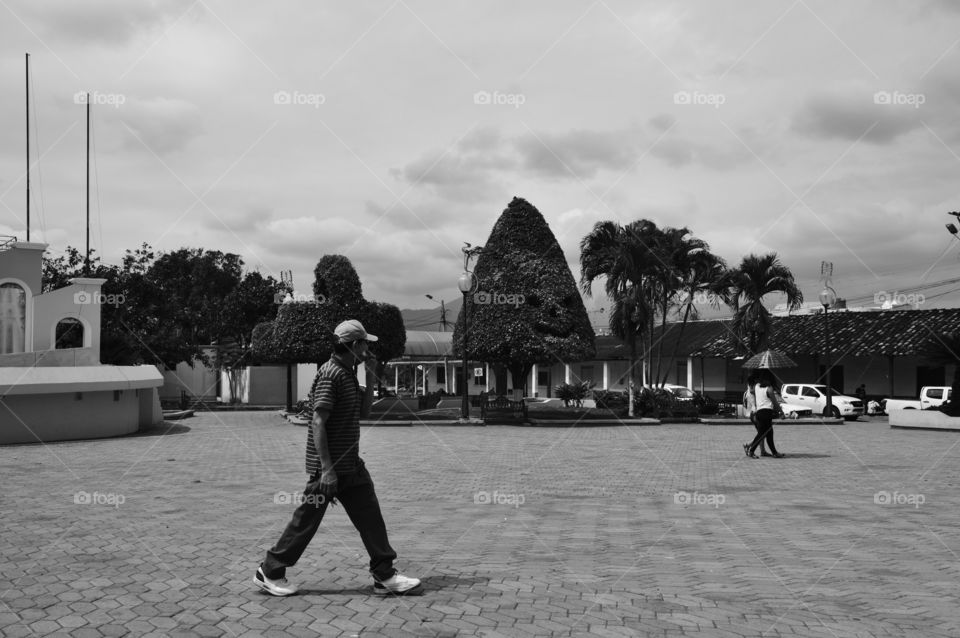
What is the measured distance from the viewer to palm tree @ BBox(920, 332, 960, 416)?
2488cm

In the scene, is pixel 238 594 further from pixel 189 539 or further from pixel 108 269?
pixel 108 269

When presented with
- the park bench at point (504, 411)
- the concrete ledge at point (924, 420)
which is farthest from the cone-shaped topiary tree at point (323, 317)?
the concrete ledge at point (924, 420)

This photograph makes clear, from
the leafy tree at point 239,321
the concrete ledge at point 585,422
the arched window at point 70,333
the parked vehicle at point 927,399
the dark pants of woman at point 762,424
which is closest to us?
the dark pants of woman at point 762,424

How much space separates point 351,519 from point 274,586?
629 mm

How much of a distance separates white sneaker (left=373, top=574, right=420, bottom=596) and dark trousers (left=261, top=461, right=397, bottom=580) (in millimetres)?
38

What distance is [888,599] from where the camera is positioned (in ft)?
18.3

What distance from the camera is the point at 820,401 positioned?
32.8 meters

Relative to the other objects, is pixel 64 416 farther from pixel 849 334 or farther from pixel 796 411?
pixel 849 334

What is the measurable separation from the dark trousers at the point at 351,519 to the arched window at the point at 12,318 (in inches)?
827

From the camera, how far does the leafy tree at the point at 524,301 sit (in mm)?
27734

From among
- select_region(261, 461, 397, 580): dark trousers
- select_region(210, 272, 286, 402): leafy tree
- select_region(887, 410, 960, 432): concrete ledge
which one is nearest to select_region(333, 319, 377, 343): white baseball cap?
select_region(261, 461, 397, 580): dark trousers

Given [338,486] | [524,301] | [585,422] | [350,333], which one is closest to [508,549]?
[338,486]

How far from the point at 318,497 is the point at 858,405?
103 feet

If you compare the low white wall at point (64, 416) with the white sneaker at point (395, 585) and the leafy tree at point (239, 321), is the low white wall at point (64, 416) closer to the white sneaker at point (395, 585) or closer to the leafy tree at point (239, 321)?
the white sneaker at point (395, 585)
